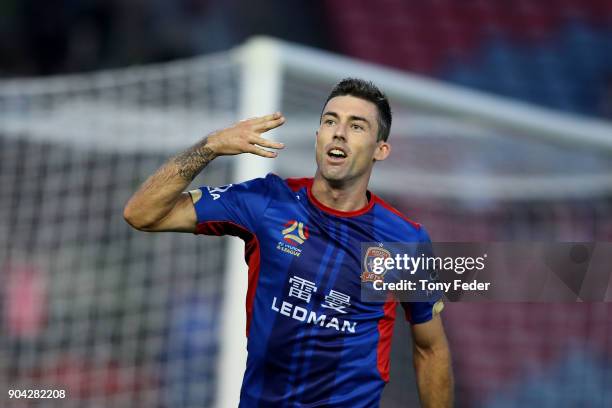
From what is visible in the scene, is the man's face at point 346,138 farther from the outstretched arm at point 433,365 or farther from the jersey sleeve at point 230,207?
the outstretched arm at point 433,365

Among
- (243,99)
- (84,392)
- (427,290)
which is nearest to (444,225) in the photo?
(84,392)

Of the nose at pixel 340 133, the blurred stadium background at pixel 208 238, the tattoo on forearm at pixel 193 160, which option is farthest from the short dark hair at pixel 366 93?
the blurred stadium background at pixel 208 238

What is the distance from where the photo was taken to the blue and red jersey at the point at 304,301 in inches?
124

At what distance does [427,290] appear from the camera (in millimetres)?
3379

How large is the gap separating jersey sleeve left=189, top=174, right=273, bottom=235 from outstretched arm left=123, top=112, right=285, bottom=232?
0.14 m

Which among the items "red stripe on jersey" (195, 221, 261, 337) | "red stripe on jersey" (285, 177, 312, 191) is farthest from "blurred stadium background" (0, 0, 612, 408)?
"red stripe on jersey" (195, 221, 261, 337)

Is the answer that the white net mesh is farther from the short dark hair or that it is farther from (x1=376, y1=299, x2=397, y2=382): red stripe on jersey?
(x1=376, y1=299, x2=397, y2=382): red stripe on jersey

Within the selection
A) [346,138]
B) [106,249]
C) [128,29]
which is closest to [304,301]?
[346,138]

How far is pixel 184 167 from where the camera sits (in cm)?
305

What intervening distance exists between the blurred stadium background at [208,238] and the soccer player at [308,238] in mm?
1208

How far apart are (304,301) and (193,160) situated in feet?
2.02

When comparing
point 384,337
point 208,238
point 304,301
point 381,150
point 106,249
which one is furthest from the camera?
point 106,249

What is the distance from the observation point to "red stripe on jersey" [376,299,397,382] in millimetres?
3270

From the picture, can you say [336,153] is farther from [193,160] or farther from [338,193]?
[193,160]
